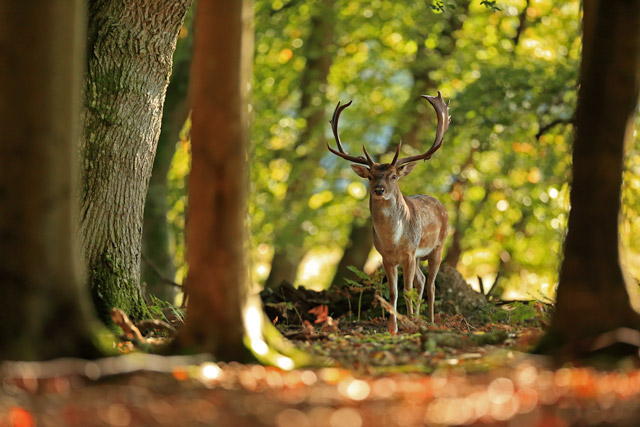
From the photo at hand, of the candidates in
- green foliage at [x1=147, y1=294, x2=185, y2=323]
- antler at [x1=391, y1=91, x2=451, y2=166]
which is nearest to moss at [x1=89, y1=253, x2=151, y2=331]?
green foliage at [x1=147, y1=294, x2=185, y2=323]

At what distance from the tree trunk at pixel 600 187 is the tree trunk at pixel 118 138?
4.40 meters

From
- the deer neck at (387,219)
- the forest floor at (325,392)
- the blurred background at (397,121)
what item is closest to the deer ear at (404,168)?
the deer neck at (387,219)

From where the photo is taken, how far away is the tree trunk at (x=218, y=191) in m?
5.86

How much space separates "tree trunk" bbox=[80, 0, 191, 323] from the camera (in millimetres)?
8672

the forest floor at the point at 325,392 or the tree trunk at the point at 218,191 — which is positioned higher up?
the tree trunk at the point at 218,191

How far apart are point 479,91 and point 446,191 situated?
513 cm

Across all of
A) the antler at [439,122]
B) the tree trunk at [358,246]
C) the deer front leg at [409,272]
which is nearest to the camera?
the deer front leg at [409,272]

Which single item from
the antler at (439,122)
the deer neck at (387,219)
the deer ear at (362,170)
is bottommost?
the deer neck at (387,219)

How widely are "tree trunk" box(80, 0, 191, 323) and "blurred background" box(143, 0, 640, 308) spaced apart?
23.8ft

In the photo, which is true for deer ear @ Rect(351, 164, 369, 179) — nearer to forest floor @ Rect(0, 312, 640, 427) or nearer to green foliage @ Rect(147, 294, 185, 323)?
green foliage @ Rect(147, 294, 185, 323)

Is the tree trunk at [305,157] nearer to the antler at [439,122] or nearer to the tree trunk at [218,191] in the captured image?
the antler at [439,122]

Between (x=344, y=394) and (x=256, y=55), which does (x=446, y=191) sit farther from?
(x=344, y=394)

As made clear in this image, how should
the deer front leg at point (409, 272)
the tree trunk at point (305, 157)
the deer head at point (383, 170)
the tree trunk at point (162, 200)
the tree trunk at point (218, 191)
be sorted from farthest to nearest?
1. the tree trunk at point (305, 157)
2. the tree trunk at point (162, 200)
3. the deer front leg at point (409, 272)
4. the deer head at point (383, 170)
5. the tree trunk at point (218, 191)

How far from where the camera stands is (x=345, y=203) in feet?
73.3
